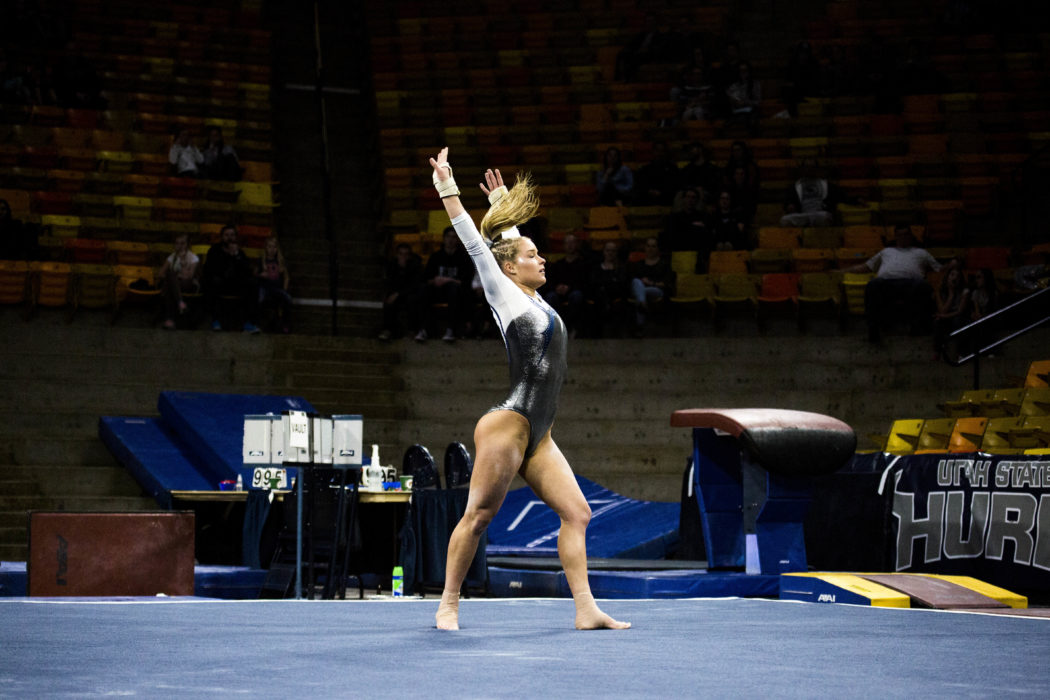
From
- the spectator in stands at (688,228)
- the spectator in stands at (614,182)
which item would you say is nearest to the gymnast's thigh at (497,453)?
the spectator in stands at (688,228)

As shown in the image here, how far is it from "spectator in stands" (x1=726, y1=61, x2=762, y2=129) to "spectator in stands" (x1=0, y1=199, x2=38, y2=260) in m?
8.73

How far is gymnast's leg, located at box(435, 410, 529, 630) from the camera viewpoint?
15.8 ft

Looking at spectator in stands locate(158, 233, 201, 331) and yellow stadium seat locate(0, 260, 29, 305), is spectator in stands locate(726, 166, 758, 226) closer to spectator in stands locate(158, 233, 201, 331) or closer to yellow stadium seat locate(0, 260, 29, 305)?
spectator in stands locate(158, 233, 201, 331)

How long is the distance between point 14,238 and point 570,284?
592 centimetres

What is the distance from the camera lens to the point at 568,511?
493cm

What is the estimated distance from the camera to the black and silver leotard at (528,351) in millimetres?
4898

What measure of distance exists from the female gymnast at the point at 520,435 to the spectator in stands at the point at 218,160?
1195 cm

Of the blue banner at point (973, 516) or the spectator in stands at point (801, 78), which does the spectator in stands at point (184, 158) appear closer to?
the spectator in stands at point (801, 78)

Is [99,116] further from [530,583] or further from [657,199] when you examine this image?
[530,583]

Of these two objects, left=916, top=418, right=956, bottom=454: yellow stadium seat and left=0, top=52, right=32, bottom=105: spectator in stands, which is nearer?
left=916, top=418, right=956, bottom=454: yellow stadium seat

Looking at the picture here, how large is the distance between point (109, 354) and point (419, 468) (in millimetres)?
4696

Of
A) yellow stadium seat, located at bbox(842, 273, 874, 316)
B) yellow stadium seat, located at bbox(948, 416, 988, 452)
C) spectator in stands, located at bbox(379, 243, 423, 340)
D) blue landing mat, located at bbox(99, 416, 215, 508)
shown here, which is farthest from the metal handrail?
blue landing mat, located at bbox(99, 416, 215, 508)

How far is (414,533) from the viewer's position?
32.1ft

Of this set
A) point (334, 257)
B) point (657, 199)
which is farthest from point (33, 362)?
point (657, 199)
